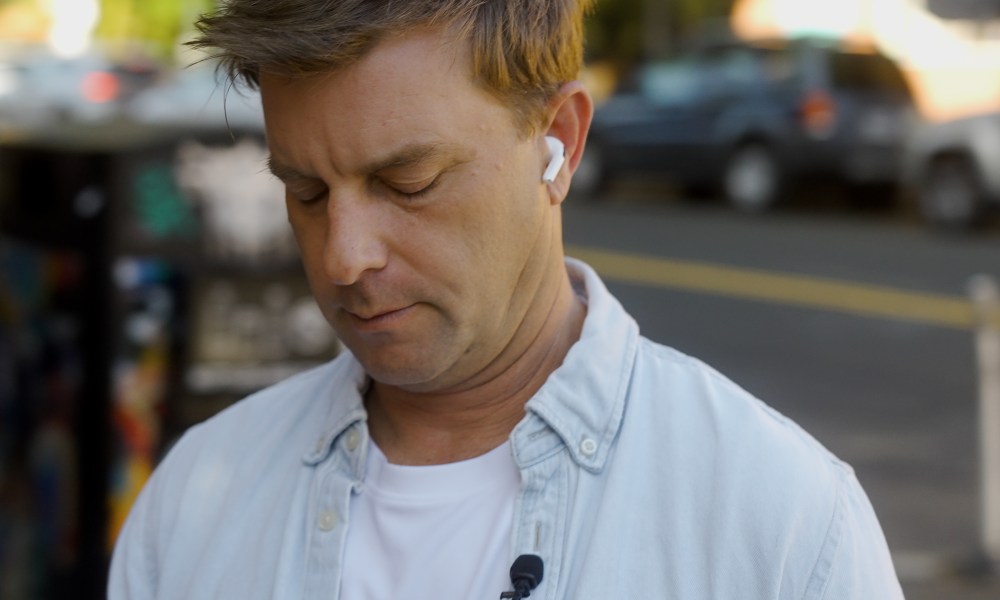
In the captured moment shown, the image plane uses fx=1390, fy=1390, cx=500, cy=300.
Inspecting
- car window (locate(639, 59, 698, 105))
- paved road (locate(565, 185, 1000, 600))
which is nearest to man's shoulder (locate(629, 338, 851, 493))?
paved road (locate(565, 185, 1000, 600))

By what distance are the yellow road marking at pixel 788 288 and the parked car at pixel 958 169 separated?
2779mm

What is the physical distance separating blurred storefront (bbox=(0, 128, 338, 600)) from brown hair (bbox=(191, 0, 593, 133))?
88.0 inches

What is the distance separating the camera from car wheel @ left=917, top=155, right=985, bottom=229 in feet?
44.7

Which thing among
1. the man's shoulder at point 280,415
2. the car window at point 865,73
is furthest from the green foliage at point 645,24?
the man's shoulder at point 280,415

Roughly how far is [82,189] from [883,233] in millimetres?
11749

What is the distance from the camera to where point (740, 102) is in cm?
1576

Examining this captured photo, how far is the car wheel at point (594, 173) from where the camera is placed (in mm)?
17859

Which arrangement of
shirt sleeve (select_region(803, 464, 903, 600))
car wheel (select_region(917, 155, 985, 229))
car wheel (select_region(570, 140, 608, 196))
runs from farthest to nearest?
1. car wheel (select_region(570, 140, 608, 196))
2. car wheel (select_region(917, 155, 985, 229))
3. shirt sleeve (select_region(803, 464, 903, 600))

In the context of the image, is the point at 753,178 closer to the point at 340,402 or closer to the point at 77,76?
the point at 77,76

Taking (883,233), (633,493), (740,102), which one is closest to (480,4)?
(633,493)

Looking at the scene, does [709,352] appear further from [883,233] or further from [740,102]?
[740,102]

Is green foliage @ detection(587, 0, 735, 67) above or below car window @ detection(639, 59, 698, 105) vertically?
above

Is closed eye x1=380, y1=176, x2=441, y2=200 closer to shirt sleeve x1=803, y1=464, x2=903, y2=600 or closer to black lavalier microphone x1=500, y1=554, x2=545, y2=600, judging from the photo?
black lavalier microphone x1=500, y1=554, x2=545, y2=600

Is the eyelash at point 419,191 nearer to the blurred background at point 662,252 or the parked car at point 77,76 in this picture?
the blurred background at point 662,252
